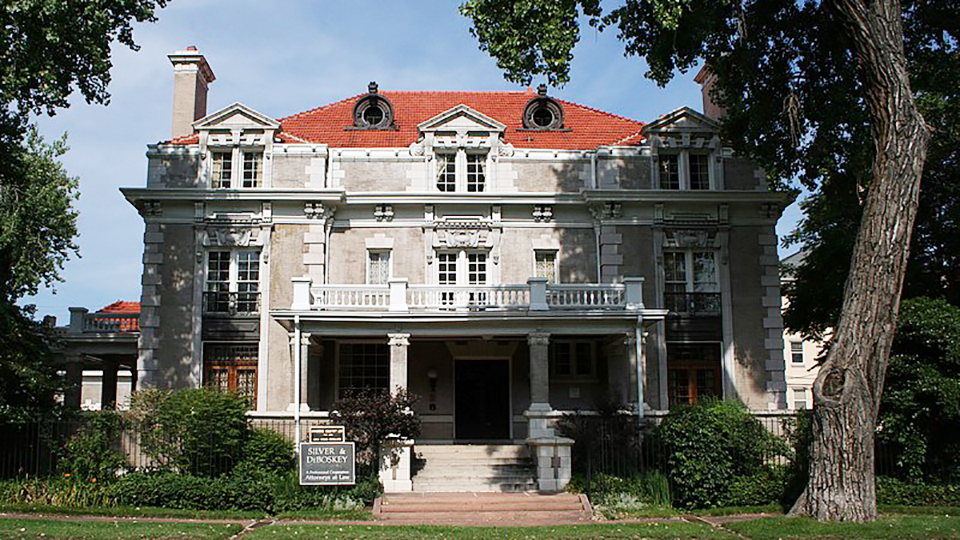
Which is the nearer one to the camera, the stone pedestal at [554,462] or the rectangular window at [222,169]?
the stone pedestal at [554,462]

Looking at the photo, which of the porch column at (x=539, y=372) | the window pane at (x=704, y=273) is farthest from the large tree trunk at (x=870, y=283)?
the window pane at (x=704, y=273)

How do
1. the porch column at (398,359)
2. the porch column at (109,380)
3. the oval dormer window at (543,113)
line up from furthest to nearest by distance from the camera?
the porch column at (109,380), the oval dormer window at (543,113), the porch column at (398,359)

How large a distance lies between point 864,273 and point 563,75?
7228 mm

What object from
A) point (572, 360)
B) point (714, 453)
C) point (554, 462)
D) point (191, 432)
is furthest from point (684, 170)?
point (191, 432)

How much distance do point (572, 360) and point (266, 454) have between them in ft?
31.6

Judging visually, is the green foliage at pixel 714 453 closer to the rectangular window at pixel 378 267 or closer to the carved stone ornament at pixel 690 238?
the carved stone ornament at pixel 690 238

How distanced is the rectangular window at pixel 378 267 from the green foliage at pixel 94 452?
8.44m

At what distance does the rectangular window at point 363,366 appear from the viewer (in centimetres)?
2458

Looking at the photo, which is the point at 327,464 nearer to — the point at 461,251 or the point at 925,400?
the point at 461,251

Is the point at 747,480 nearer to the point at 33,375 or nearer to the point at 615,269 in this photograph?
the point at 615,269

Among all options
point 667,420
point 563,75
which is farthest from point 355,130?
point 667,420

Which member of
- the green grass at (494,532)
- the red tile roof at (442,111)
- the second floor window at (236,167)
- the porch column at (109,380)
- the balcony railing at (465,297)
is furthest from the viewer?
the porch column at (109,380)

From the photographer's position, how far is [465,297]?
73.0 ft

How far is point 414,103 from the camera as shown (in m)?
29.9
